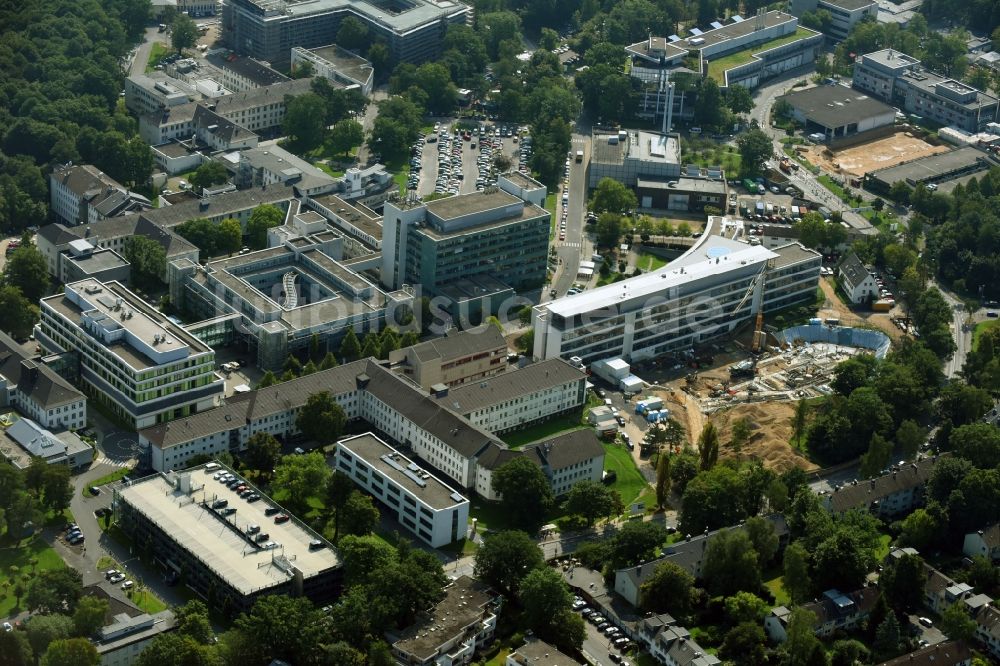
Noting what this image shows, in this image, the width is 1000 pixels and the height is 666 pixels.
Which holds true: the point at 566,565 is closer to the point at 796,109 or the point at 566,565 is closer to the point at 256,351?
the point at 256,351

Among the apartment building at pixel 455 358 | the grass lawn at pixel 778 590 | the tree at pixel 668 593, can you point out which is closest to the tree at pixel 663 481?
the grass lawn at pixel 778 590

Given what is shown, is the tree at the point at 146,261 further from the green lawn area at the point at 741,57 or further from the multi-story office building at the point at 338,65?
the green lawn area at the point at 741,57

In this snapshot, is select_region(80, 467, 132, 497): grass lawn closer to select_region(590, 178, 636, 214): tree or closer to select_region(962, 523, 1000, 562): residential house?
select_region(962, 523, 1000, 562): residential house

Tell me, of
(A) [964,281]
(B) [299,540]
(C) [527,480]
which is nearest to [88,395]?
(B) [299,540]

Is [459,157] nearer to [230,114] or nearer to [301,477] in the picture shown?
[230,114]

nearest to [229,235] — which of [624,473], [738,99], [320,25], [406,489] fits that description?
[406,489]

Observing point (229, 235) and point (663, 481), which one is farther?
point (229, 235)

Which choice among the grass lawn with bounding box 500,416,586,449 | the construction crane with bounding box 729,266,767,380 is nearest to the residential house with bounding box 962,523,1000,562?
the construction crane with bounding box 729,266,767,380
